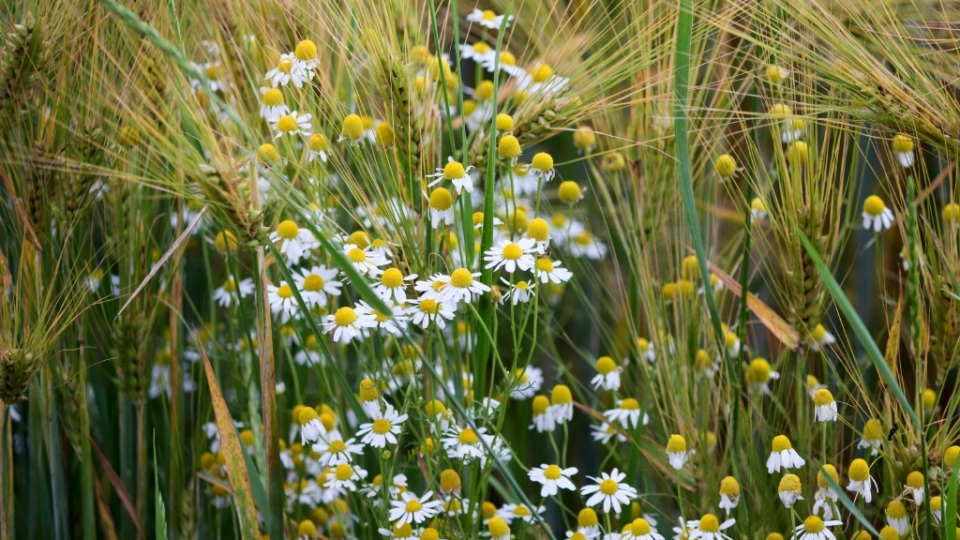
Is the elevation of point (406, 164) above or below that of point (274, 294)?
above

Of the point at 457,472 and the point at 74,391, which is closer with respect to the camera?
the point at 457,472

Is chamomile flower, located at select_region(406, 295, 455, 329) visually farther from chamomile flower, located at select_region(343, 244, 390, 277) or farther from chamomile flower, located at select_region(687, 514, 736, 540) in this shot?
chamomile flower, located at select_region(687, 514, 736, 540)

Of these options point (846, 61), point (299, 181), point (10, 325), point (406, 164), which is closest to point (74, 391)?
point (10, 325)

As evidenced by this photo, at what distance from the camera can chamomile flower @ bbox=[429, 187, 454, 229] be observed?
728 millimetres

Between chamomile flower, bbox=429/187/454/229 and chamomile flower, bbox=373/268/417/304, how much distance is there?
0.05 meters

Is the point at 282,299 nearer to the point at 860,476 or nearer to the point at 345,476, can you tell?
the point at 345,476

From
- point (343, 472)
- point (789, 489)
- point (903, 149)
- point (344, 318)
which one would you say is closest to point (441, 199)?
point (344, 318)

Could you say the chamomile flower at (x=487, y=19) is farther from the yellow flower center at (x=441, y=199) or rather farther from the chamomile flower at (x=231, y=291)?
the chamomile flower at (x=231, y=291)

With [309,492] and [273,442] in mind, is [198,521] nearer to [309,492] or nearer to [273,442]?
[309,492]

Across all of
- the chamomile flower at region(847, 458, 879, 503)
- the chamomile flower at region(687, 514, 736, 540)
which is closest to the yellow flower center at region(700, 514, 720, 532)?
the chamomile flower at region(687, 514, 736, 540)

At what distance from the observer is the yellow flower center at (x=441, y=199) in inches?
28.6

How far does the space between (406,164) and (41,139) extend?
0.32 meters

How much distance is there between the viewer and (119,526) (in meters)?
1.05

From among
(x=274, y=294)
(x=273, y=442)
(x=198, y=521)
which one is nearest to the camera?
(x=273, y=442)
